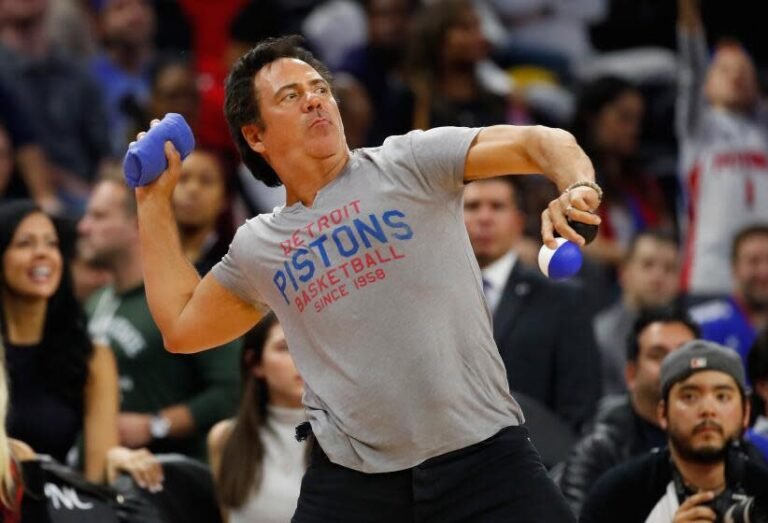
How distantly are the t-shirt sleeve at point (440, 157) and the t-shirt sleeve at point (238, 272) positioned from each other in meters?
0.51

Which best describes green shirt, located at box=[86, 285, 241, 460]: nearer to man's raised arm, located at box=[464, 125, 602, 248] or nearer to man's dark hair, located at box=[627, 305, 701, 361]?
man's dark hair, located at box=[627, 305, 701, 361]

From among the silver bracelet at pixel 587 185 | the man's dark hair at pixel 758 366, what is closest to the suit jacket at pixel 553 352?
the man's dark hair at pixel 758 366

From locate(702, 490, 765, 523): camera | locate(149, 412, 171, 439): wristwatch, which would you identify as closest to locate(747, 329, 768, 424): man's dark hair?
locate(702, 490, 765, 523): camera

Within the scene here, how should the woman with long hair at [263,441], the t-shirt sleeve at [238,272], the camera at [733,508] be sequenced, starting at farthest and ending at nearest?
the woman with long hair at [263,441]
the camera at [733,508]
the t-shirt sleeve at [238,272]

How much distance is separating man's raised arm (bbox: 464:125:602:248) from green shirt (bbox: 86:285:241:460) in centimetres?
306

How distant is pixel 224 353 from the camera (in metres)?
6.79

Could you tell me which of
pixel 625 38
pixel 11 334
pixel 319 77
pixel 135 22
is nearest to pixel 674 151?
pixel 625 38

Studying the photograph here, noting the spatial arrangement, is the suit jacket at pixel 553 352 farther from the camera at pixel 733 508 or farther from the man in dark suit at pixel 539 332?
the camera at pixel 733 508

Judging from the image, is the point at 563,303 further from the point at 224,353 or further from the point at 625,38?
the point at 625,38

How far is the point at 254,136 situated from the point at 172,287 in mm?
452

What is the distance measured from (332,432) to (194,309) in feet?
1.71

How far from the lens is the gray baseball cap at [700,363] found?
210 inches

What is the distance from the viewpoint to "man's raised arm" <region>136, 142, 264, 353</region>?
13.8 feet

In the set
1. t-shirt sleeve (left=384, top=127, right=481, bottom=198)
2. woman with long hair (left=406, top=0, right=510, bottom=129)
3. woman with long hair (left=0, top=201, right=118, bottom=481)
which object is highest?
woman with long hair (left=406, top=0, right=510, bottom=129)
